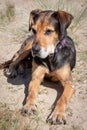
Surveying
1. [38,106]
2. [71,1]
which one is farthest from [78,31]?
[38,106]

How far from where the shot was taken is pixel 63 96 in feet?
19.9

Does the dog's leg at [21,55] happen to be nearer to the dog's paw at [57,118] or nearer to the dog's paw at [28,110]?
the dog's paw at [28,110]

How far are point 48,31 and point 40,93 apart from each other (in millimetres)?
1143

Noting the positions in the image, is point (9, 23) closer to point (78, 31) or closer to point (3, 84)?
point (78, 31)

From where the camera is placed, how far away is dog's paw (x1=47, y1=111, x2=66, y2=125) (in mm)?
5621

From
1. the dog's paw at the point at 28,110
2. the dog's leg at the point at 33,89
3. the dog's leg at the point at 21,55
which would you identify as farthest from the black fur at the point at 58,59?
the dog's paw at the point at 28,110

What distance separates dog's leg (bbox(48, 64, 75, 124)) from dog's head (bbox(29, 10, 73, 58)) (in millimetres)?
499

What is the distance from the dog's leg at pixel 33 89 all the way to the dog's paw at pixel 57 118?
0.34m

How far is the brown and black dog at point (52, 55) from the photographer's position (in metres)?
5.90

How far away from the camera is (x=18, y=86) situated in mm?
6805

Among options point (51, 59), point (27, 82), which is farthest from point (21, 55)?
point (51, 59)

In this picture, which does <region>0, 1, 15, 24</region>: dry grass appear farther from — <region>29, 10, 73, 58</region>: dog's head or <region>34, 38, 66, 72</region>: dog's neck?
<region>29, 10, 73, 58</region>: dog's head

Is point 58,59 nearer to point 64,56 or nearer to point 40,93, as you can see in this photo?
point 64,56

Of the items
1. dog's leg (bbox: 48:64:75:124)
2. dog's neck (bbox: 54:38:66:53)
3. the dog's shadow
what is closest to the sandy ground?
the dog's shadow
